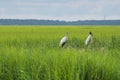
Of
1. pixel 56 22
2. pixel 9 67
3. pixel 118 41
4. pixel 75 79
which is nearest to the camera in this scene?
pixel 75 79

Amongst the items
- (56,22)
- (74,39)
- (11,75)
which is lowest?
(56,22)

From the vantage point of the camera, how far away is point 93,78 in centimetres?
645

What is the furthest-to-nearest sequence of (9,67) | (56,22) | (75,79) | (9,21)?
1. (56,22)
2. (9,21)
3. (9,67)
4. (75,79)

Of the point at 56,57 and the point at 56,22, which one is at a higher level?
the point at 56,57

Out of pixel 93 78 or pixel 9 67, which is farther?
pixel 9 67

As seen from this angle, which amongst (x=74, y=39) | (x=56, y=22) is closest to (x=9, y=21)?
(x=56, y=22)

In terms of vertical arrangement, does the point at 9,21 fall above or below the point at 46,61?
below

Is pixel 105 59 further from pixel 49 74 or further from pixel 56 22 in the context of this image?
pixel 56 22

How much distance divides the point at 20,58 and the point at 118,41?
1363 cm

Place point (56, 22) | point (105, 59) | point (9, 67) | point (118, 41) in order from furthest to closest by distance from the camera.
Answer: point (56, 22)
point (118, 41)
point (9, 67)
point (105, 59)

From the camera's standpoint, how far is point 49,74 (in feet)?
21.2

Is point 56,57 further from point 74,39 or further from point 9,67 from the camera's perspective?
point 74,39

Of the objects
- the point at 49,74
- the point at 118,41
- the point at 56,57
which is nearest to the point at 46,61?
the point at 56,57

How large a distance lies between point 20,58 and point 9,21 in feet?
433
